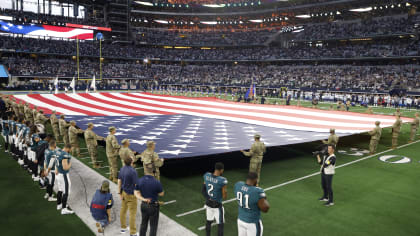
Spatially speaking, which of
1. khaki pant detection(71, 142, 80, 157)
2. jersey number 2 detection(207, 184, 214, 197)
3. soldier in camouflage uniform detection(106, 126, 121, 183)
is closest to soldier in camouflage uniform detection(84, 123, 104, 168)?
soldier in camouflage uniform detection(106, 126, 121, 183)

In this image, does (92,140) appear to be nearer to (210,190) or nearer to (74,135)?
(74,135)

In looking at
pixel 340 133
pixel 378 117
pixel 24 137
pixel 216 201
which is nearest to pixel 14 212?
pixel 24 137

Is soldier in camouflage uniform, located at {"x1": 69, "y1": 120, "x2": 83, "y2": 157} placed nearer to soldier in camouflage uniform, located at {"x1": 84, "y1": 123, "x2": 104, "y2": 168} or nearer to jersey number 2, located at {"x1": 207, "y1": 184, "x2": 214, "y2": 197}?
soldier in camouflage uniform, located at {"x1": 84, "y1": 123, "x2": 104, "y2": 168}

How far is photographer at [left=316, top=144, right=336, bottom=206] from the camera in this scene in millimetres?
8320

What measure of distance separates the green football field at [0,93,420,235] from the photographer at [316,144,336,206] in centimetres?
29

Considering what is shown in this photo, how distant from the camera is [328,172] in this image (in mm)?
8477

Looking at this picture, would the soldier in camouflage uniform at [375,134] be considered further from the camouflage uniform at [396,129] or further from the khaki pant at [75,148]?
the khaki pant at [75,148]

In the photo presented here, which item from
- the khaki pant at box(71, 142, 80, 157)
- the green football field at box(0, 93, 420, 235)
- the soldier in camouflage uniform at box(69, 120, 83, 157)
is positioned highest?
the soldier in camouflage uniform at box(69, 120, 83, 157)

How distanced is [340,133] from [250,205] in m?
10.8

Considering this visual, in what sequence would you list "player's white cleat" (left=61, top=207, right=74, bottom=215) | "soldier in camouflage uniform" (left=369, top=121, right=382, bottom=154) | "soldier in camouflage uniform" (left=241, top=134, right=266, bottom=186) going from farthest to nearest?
"soldier in camouflage uniform" (left=369, top=121, right=382, bottom=154) < "soldier in camouflage uniform" (left=241, top=134, right=266, bottom=186) < "player's white cleat" (left=61, top=207, right=74, bottom=215)

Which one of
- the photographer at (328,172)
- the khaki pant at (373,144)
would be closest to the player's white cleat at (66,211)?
the photographer at (328,172)

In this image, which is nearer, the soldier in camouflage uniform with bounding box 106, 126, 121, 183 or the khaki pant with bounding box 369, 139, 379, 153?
the soldier in camouflage uniform with bounding box 106, 126, 121, 183

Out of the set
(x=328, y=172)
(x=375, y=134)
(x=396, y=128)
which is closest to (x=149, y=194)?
(x=328, y=172)

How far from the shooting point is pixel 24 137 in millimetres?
10969
